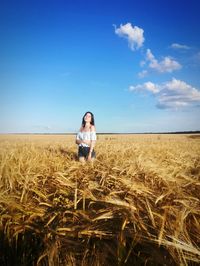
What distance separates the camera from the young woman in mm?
5441

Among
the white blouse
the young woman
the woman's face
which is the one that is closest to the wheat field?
the young woman

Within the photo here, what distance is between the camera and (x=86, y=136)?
18.8 ft

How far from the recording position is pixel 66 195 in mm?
2131

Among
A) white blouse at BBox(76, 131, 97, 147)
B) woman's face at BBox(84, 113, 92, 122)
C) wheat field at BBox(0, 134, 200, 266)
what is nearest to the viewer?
wheat field at BBox(0, 134, 200, 266)

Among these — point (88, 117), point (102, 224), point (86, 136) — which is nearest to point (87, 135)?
point (86, 136)

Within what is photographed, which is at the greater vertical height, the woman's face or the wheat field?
the woman's face

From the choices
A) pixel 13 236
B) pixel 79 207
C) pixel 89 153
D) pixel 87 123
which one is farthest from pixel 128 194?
pixel 87 123

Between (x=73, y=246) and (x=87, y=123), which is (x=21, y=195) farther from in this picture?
(x=87, y=123)

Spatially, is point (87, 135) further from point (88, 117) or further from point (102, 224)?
point (102, 224)

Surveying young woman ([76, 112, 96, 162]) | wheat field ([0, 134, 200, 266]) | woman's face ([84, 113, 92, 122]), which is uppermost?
woman's face ([84, 113, 92, 122])

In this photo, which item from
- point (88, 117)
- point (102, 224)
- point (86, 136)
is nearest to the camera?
point (102, 224)

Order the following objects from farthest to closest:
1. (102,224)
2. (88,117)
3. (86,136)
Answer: (88,117), (86,136), (102,224)

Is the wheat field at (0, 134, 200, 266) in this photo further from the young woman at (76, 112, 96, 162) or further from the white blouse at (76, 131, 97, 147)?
the white blouse at (76, 131, 97, 147)

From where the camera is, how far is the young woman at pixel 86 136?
544cm
